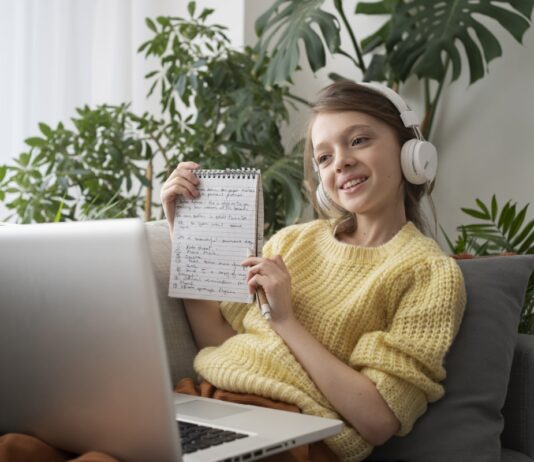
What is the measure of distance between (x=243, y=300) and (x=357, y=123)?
38 cm

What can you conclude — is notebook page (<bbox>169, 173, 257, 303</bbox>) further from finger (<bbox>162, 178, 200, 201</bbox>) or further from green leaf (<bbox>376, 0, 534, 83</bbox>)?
green leaf (<bbox>376, 0, 534, 83</bbox>)

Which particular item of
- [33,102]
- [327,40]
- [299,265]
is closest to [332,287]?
[299,265]

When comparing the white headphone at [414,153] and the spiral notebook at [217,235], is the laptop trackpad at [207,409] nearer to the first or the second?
the spiral notebook at [217,235]

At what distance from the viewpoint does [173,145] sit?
2.62 m

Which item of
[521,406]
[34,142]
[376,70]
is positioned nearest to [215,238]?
[521,406]

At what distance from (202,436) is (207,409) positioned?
18cm

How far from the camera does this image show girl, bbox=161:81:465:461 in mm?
1228

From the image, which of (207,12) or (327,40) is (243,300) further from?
→ (207,12)

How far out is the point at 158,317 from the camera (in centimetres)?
77

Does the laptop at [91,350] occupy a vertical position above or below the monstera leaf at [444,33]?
below

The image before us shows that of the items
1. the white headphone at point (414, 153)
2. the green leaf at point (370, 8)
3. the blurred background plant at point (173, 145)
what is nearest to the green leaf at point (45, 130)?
the blurred background plant at point (173, 145)

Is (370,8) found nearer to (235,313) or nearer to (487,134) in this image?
(487,134)

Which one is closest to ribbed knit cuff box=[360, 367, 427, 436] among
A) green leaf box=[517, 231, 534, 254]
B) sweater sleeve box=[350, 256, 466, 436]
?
sweater sleeve box=[350, 256, 466, 436]

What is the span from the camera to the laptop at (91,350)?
78 centimetres
